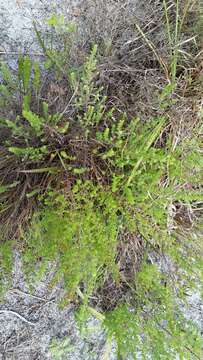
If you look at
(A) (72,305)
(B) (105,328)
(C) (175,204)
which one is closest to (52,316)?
(A) (72,305)

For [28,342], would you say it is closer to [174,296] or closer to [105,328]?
[105,328]

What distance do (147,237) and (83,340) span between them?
48 centimetres

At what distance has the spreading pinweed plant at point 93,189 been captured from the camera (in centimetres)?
110

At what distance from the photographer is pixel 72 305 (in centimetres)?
138

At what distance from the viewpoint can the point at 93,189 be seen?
1.12 meters

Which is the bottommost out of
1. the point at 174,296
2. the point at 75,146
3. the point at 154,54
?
the point at 174,296

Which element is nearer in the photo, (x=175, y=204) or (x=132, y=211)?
(x=132, y=211)

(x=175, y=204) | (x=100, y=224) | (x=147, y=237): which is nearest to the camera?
(x=100, y=224)

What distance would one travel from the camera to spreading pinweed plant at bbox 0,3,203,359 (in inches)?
43.1

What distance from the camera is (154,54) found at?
125 centimetres

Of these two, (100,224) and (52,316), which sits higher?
(100,224)

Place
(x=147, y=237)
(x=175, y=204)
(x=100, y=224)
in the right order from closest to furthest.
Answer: (x=100, y=224) → (x=147, y=237) → (x=175, y=204)

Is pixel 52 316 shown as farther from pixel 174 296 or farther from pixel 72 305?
pixel 174 296

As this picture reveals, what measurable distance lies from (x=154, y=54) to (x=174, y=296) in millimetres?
800
